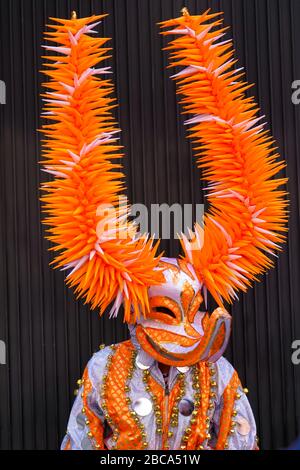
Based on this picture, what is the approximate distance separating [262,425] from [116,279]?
3.60 ft

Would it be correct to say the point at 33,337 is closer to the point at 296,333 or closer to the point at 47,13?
the point at 296,333

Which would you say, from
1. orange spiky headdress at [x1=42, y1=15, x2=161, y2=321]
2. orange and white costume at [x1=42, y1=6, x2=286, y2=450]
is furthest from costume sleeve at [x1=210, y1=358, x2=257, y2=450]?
orange spiky headdress at [x1=42, y1=15, x2=161, y2=321]

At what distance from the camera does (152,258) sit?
9.32 ft

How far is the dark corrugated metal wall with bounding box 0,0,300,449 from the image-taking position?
11.2ft

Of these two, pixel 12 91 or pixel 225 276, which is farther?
pixel 12 91

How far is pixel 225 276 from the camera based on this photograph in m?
2.89

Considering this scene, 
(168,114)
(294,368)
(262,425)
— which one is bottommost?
(262,425)

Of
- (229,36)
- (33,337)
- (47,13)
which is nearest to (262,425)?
(33,337)

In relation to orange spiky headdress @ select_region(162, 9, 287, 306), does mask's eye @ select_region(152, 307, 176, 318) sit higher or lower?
lower

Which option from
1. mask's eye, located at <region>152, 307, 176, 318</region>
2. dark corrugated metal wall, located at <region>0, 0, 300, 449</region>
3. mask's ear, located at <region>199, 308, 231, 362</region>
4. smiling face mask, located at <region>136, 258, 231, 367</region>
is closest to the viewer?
mask's ear, located at <region>199, 308, 231, 362</region>

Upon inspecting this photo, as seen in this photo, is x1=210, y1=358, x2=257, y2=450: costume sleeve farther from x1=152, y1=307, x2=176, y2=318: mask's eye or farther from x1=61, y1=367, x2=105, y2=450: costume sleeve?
x1=61, y1=367, x2=105, y2=450: costume sleeve

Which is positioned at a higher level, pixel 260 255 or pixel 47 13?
pixel 47 13

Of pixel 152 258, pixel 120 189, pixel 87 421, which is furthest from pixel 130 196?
pixel 87 421

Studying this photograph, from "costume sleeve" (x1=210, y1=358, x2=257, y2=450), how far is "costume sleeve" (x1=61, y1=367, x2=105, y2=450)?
0.42 m
